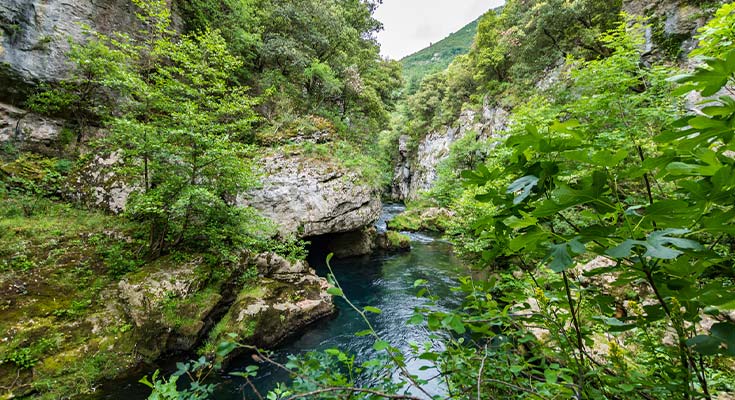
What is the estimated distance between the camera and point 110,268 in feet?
17.9

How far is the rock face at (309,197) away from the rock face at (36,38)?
5.88 meters

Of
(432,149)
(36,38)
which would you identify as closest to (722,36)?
(36,38)

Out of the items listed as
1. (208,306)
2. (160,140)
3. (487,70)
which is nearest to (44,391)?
(208,306)

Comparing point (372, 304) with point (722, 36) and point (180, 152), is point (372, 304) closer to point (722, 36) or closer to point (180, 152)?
point (180, 152)

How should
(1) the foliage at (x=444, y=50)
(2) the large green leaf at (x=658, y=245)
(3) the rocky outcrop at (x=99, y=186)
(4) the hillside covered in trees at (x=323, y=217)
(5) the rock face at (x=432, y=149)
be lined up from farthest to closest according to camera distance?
(1) the foliage at (x=444, y=50)
(5) the rock face at (x=432, y=149)
(3) the rocky outcrop at (x=99, y=186)
(4) the hillside covered in trees at (x=323, y=217)
(2) the large green leaf at (x=658, y=245)

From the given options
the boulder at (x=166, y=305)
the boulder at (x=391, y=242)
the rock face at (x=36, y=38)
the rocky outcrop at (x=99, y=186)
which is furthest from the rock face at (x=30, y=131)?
the boulder at (x=391, y=242)

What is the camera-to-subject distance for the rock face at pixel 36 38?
6.88 meters

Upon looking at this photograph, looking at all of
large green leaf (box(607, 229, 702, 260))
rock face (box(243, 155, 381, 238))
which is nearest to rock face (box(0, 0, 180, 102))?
rock face (box(243, 155, 381, 238))

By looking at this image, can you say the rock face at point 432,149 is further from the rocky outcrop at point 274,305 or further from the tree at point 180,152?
the tree at point 180,152

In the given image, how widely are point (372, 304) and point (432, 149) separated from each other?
1831 cm

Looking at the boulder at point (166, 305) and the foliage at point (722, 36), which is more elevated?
the foliage at point (722, 36)

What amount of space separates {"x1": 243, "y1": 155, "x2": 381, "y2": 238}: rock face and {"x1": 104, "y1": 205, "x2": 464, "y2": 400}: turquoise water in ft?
6.70

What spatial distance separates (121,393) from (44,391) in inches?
33.2

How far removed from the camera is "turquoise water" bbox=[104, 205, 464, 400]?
480 centimetres
